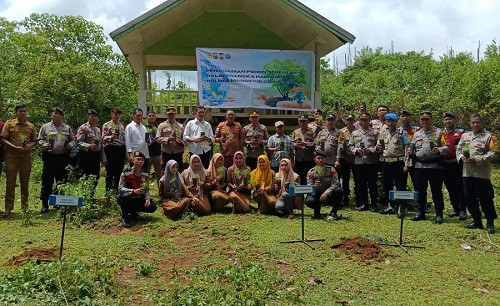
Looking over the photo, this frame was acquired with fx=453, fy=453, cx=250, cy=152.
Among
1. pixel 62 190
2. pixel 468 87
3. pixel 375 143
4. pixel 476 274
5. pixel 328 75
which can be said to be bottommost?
pixel 476 274

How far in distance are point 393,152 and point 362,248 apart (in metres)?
2.69

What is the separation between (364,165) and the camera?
8469mm

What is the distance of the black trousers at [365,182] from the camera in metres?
8.45

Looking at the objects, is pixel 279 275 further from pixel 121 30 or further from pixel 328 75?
pixel 328 75

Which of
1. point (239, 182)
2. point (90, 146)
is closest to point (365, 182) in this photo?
point (239, 182)

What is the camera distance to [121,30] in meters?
10.3

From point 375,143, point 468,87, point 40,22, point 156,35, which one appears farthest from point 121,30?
point 40,22

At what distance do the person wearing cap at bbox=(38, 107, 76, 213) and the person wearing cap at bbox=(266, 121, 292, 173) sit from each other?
3671 mm

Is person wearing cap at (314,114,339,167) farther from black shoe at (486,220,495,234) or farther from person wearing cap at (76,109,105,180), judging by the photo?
person wearing cap at (76,109,105,180)

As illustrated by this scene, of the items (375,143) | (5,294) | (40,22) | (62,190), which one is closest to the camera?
(5,294)

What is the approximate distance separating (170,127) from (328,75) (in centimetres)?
2920

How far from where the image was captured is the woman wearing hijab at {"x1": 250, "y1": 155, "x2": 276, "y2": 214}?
7.94 metres

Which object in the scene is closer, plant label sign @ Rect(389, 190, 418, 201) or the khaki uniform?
plant label sign @ Rect(389, 190, 418, 201)

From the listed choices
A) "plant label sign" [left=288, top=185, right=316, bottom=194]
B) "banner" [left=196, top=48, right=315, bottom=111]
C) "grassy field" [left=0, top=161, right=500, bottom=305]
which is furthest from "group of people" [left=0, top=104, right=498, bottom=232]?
"banner" [left=196, top=48, right=315, bottom=111]
